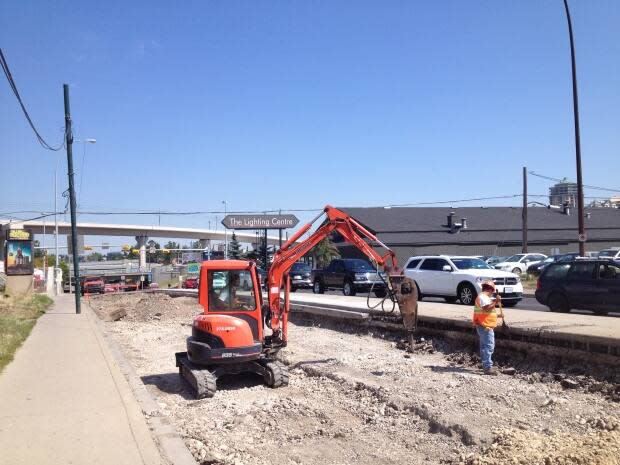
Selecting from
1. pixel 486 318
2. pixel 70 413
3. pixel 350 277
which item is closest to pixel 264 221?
pixel 350 277

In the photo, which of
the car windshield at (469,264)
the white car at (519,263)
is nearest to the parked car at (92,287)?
the white car at (519,263)

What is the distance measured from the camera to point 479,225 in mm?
61656

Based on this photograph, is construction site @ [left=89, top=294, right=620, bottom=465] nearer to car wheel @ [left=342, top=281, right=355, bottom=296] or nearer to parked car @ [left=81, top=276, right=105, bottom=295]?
car wheel @ [left=342, top=281, right=355, bottom=296]

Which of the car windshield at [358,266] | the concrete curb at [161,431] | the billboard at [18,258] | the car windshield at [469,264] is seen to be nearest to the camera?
the concrete curb at [161,431]

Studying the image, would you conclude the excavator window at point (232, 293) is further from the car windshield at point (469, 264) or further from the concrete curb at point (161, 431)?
the car windshield at point (469, 264)

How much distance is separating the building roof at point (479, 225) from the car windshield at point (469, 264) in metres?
34.4

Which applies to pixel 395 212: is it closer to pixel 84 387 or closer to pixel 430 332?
pixel 430 332

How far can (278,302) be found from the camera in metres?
11.7

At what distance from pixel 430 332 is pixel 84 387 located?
811 cm

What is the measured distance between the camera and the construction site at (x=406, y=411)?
709 cm

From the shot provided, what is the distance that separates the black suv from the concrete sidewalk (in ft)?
39.9

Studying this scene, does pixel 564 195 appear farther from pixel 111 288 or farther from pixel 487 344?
pixel 487 344

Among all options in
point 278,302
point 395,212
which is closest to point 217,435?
point 278,302

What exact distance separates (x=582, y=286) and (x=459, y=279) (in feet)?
15.5
